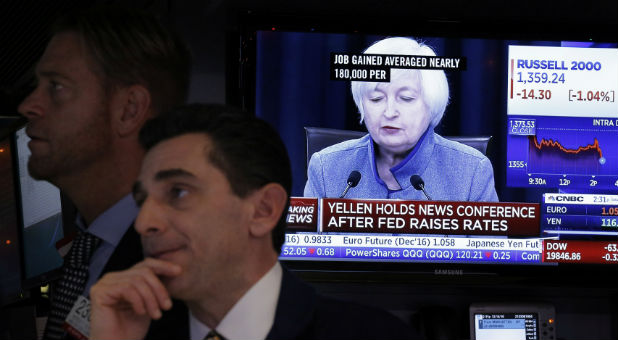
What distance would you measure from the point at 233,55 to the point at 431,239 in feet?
3.05

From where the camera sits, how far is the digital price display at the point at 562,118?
10.1ft

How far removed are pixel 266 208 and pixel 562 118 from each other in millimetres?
2055

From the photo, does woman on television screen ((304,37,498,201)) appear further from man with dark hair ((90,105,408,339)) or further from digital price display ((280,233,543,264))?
man with dark hair ((90,105,408,339))

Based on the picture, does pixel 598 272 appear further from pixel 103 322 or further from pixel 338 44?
pixel 103 322

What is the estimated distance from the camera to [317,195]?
3.06m

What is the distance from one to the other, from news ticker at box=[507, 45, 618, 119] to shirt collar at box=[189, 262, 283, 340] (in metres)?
2.00

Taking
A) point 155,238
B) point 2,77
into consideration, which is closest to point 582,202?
point 155,238

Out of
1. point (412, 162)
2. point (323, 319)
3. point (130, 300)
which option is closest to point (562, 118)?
point (412, 162)

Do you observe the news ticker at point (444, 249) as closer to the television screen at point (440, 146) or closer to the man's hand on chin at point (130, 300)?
the television screen at point (440, 146)

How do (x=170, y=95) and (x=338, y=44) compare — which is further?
(x=338, y=44)

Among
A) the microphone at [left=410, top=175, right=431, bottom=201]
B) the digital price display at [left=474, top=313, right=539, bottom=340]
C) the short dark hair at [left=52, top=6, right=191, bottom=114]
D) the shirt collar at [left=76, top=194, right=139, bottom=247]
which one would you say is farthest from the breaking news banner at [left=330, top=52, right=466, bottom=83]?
the shirt collar at [left=76, top=194, right=139, bottom=247]

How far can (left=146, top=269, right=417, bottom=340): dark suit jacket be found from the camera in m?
1.22

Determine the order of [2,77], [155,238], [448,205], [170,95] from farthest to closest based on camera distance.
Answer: [2,77], [448,205], [170,95], [155,238]

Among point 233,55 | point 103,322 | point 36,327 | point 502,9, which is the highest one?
point 502,9
